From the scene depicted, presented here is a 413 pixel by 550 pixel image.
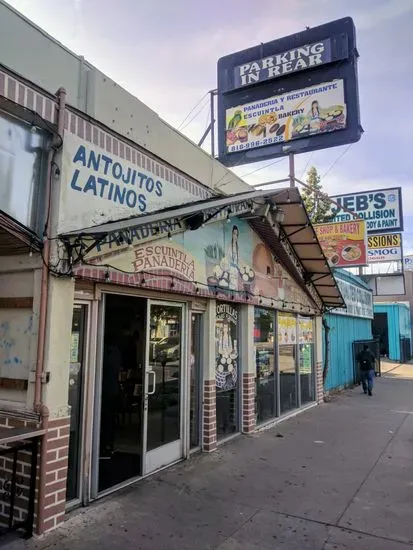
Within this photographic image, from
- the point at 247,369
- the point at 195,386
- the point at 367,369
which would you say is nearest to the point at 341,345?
the point at 367,369

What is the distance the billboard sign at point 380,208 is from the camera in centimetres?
1844

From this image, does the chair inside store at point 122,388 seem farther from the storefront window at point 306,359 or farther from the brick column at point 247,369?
the storefront window at point 306,359

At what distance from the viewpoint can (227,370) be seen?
25.1 feet

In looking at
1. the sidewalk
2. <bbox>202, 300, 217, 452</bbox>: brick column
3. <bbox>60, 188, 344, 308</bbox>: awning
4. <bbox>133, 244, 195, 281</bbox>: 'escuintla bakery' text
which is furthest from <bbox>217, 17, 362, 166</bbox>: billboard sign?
the sidewalk

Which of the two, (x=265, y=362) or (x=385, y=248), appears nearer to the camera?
(x=265, y=362)

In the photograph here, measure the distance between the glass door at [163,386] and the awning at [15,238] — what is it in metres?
1.94

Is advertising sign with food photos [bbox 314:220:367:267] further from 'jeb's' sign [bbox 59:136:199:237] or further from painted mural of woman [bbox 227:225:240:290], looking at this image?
'jeb's' sign [bbox 59:136:199:237]

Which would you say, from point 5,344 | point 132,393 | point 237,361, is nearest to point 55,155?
point 5,344

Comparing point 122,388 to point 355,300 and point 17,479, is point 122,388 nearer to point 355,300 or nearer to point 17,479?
point 17,479

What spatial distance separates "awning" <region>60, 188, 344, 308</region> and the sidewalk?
9.05 feet

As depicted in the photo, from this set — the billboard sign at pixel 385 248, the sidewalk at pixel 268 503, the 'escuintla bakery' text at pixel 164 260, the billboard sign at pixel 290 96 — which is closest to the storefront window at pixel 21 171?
the 'escuintla bakery' text at pixel 164 260

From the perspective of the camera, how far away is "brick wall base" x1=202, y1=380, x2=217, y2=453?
6773mm

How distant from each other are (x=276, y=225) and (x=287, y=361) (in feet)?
11.0

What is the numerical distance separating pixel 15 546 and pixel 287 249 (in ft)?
23.3
